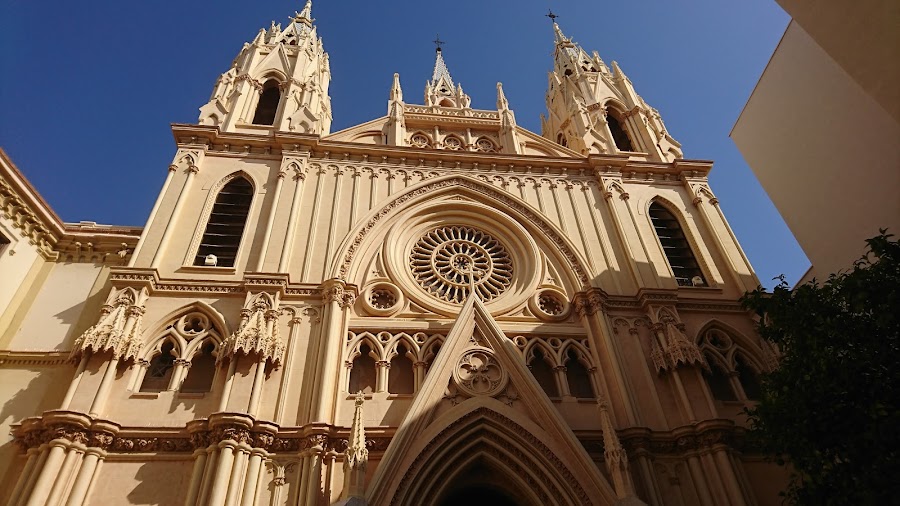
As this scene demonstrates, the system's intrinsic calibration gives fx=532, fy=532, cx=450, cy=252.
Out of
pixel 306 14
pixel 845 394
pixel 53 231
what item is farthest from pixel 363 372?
pixel 306 14

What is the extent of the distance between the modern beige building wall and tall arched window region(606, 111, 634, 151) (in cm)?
559

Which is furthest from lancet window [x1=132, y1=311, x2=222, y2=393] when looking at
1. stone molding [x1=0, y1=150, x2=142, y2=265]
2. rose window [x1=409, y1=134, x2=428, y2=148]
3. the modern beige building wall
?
the modern beige building wall

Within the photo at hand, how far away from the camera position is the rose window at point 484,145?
71.3ft

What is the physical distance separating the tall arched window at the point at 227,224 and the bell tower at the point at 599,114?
12.7 m

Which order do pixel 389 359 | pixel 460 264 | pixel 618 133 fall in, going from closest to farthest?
1. pixel 389 359
2. pixel 460 264
3. pixel 618 133

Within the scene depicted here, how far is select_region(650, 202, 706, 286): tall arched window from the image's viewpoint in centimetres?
1689

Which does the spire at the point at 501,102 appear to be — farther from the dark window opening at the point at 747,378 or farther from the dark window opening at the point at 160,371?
the dark window opening at the point at 160,371

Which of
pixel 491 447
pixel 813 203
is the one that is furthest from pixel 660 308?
pixel 491 447

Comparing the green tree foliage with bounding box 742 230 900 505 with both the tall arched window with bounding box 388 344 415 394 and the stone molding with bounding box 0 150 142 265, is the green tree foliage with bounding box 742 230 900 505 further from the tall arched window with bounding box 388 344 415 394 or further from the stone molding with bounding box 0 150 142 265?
the stone molding with bounding box 0 150 142 265

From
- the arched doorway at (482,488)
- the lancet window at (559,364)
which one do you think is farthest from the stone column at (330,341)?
the lancet window at (559,364)

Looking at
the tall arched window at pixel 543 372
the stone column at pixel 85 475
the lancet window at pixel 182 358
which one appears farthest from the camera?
the tall arched window at pixel 543 372

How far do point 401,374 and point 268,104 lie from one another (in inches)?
552

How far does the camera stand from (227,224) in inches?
632

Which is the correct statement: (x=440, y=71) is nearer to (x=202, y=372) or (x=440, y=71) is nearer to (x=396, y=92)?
(x=396, y=92)
